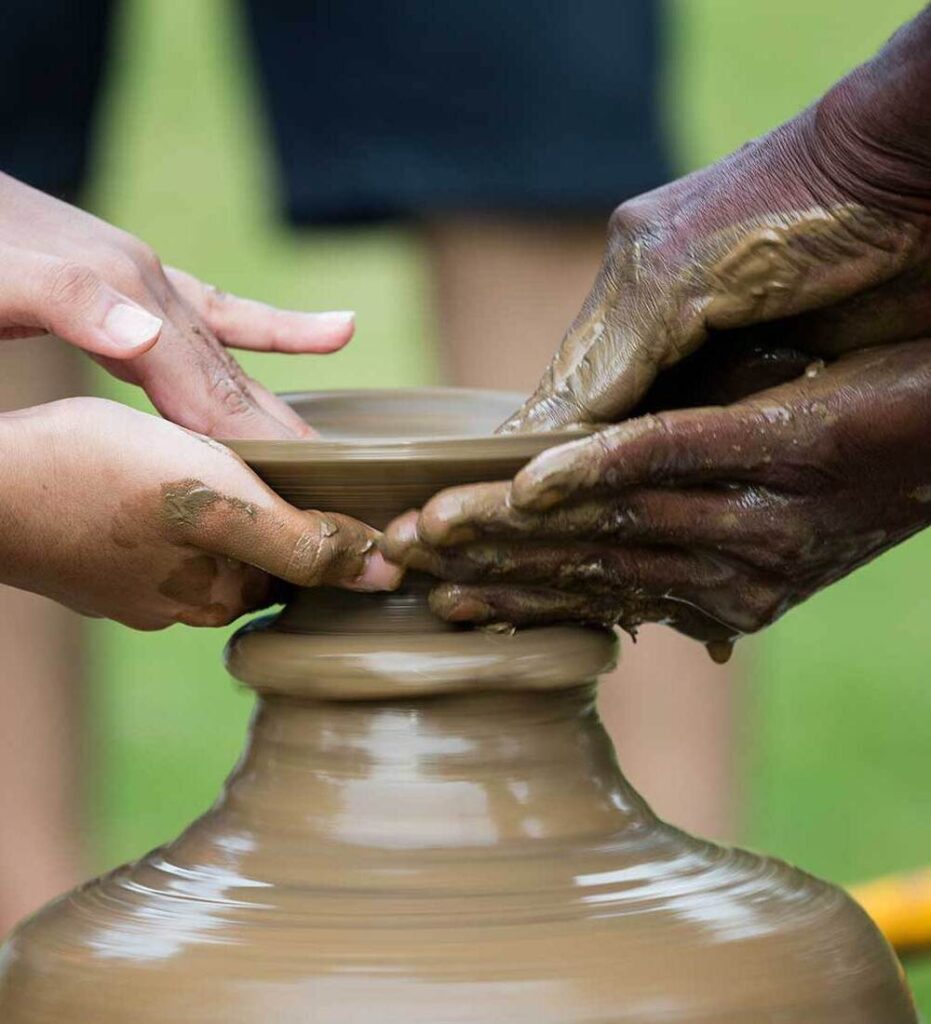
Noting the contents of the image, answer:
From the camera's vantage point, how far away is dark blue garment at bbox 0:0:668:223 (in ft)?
10.2

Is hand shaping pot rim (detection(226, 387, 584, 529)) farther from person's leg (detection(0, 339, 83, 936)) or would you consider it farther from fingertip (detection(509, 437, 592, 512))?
person's leg (detection(0, 339, 83, 936))

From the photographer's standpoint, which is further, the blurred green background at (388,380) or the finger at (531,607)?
the blurred green background at (388,380)

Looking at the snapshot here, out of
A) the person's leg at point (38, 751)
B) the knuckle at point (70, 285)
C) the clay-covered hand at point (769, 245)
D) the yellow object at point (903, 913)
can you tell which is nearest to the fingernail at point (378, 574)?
the clay-covered hand at point (769, 245)

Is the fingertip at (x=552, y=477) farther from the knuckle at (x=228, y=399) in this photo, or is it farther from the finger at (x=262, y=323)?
the finger at (x=262, y=323)

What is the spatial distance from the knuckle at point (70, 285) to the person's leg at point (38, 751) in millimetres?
1451

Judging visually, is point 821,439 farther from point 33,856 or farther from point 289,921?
point 33,856

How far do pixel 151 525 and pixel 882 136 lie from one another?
0.75m

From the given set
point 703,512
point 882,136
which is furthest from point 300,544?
point 882,136

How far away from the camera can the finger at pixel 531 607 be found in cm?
179

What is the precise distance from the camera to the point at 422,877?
170cm

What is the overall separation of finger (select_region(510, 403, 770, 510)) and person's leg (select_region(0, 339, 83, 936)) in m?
1.72

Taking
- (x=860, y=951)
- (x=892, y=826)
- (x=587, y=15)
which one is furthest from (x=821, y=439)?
(x=892, y=826)

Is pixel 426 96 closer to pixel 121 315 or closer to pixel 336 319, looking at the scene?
pixel 336 319

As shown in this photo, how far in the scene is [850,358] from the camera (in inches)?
77.9
